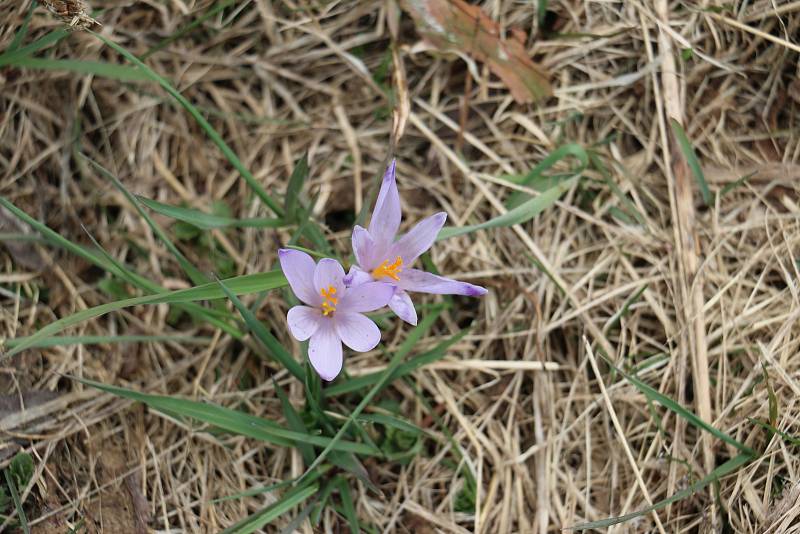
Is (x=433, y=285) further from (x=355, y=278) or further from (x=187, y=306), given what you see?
(x=187, y=306)

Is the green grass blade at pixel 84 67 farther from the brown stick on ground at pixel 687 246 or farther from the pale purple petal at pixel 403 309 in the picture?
the brown stick on ground at pixel 687 246

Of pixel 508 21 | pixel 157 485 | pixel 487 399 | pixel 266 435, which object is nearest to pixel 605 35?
pixel 508 21

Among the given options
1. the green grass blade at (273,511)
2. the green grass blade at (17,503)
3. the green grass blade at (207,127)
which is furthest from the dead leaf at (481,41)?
the green grass blade at (17,503)

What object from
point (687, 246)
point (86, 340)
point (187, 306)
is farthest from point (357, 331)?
point (687, 246)

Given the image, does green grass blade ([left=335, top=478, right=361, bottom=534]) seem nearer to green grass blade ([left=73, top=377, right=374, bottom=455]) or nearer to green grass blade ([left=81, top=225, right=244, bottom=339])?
green grass blade ([left=73, top=377, right=374, bottom=455])

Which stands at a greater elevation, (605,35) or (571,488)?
(605,35)

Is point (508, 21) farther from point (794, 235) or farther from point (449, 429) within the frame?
point (449, 429)

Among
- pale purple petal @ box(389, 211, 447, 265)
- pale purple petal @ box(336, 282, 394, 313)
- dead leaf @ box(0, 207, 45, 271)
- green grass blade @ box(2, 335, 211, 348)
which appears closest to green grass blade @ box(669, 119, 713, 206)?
pale purple petal @ box(389, 211, 447, 265)
